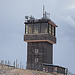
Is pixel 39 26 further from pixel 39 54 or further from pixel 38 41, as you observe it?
pixel 39 54

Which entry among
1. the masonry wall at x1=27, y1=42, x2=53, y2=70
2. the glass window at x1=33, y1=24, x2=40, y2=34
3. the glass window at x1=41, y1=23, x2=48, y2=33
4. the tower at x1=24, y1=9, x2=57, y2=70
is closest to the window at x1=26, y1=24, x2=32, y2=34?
the tower at x1=24, y1=9, x2=57, y2=70

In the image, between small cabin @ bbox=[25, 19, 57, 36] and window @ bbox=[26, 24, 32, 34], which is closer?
small cabin @ bbox=[25, 19, 57, 36]

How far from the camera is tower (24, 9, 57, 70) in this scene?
73250mm

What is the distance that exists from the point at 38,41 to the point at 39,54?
12.1 feet

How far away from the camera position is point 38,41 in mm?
74250

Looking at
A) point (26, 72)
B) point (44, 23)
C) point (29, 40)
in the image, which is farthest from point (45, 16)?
point (26, 72)

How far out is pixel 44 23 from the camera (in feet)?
243

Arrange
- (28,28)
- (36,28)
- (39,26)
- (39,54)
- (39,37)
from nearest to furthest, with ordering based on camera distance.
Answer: (39,37)
(39,54)
(39,26)
(36,28)
(28,28)

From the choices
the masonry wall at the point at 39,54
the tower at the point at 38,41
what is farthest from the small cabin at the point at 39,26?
the masonry wall at the point at 39,54

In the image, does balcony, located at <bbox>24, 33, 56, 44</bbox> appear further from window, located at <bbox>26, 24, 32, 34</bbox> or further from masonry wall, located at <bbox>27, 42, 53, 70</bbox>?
masonry wall, located at <bbox>27, 42, 53, 70</bbox>

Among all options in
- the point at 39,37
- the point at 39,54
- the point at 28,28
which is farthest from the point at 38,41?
the point at 28,28

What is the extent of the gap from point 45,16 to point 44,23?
397 centimetres

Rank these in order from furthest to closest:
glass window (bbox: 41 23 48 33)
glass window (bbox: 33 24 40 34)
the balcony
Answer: glass window (bbox: 33 24 40 34)
glass window (bbox: 41 23 48 33)
the balcony

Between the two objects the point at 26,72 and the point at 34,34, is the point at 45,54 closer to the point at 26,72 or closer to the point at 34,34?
the point at 34,34
